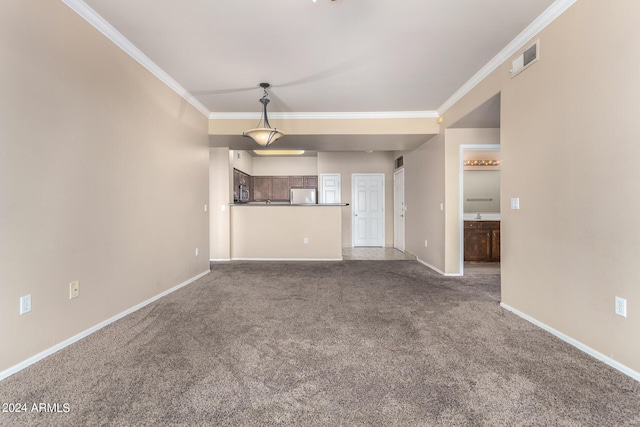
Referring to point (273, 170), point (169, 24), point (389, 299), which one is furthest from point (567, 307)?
point (273, 170)

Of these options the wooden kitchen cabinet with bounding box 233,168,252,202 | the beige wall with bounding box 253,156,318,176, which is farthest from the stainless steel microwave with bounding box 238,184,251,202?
the beige wall with bounding box 253,156,318,176

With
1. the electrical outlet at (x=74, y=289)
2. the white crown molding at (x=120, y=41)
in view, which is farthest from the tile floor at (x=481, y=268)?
the white crown molding at (x=120, y=41)

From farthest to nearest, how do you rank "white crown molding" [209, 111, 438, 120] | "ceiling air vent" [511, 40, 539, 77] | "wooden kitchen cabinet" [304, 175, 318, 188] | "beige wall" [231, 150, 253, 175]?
"wooden kitchen cabinet" [304, 175, 318, 188]
"beige wall" [231, 150, 253, 175]
"white crown molding" [209, 111, 438, 120]
"ceiling air vent" [511, 40, 539, 77]

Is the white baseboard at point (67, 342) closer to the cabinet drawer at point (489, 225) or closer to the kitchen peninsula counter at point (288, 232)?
the kitchen peninsula counter at point (288, 232)

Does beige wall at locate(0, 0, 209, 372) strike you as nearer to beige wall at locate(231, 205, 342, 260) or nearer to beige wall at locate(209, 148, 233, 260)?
beige wall at locate(209, 148, 233, 260)

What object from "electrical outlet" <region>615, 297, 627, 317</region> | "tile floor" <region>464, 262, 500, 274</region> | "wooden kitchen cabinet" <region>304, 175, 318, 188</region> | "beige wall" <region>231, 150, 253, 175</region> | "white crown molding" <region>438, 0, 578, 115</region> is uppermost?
"white crown molding" <region>438, 0, 578, 115</region>

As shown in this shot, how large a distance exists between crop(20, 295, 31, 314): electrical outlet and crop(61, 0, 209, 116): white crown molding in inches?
81.0

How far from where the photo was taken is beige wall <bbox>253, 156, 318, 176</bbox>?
8156 millimetres

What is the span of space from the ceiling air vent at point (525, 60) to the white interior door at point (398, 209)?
4020mm

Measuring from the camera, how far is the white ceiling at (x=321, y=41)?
2.18m

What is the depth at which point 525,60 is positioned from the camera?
2520mm

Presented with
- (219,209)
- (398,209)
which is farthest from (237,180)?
(398,209)

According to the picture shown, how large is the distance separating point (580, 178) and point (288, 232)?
449cm

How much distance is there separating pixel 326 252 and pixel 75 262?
4083mm
